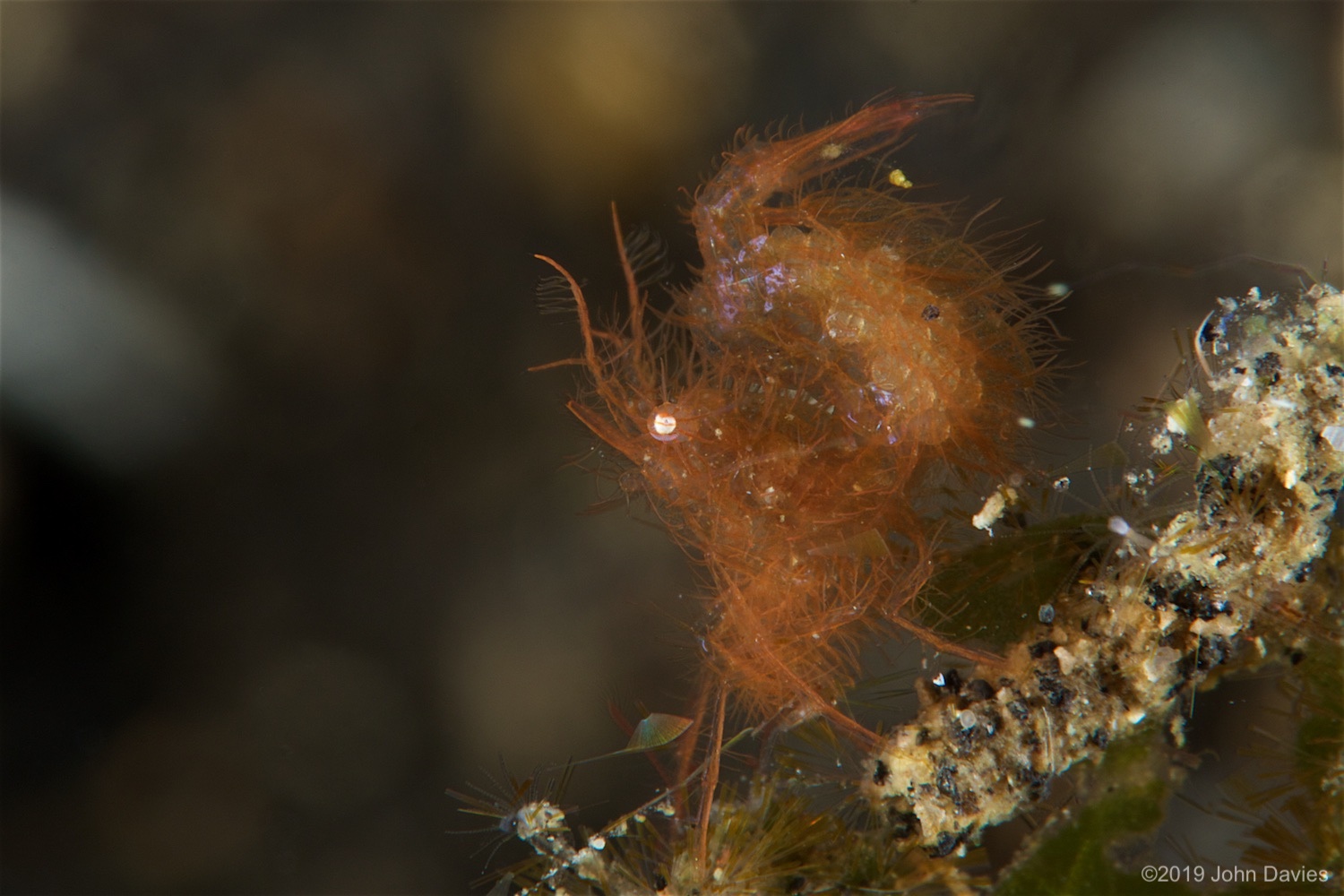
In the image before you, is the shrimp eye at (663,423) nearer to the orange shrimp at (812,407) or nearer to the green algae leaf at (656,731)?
the orange shrimp at (812,407)

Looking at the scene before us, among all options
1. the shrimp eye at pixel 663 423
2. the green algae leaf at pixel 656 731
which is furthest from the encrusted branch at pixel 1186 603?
the shrimp eye at pixel 663 423

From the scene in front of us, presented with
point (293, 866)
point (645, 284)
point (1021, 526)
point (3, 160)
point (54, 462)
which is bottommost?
point (293, 866)

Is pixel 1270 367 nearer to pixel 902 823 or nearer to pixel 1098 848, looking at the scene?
pixel 1098 848

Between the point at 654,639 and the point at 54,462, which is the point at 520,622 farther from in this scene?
the point at 54,462

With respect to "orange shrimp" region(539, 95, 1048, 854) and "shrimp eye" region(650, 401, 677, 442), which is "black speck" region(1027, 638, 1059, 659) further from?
"shrimp eye" region(650, 401, 677, 442)

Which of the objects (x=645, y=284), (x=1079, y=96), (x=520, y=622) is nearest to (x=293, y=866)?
(x=520, y=622)
